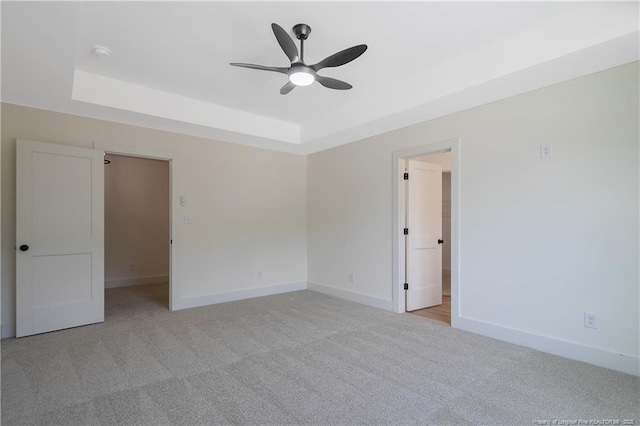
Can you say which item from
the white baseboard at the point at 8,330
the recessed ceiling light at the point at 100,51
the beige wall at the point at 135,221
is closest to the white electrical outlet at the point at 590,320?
the recessed ceiling light at the point at 100,51

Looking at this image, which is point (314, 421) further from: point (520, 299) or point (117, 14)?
point (117, 14)

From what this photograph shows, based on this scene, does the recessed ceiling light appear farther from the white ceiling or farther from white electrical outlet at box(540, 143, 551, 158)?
white electrical outlet at box(540, 143, 551, 158)

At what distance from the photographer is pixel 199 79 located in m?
3.49

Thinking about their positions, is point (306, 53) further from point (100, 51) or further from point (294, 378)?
point (294, 378)

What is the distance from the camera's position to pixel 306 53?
2.97 m

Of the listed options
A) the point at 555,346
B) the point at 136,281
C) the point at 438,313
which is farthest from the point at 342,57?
the point at 136,281

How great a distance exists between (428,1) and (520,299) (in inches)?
108

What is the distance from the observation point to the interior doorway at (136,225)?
6.18 metres

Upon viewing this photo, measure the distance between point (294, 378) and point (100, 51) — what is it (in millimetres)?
3236

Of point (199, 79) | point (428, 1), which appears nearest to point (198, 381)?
point (199, 79)

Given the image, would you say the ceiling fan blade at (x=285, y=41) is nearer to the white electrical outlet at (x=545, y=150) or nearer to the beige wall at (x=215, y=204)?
the white electrical outlet at (x=545, y=150)

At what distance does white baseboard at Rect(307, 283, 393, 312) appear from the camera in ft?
14.5

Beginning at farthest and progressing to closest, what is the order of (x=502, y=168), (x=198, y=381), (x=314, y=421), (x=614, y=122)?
(x=502, y=168) < (x=614, y=122) < (x=198, y=381) < (x=314, y=421)

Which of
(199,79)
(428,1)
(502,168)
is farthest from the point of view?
(199,79)
